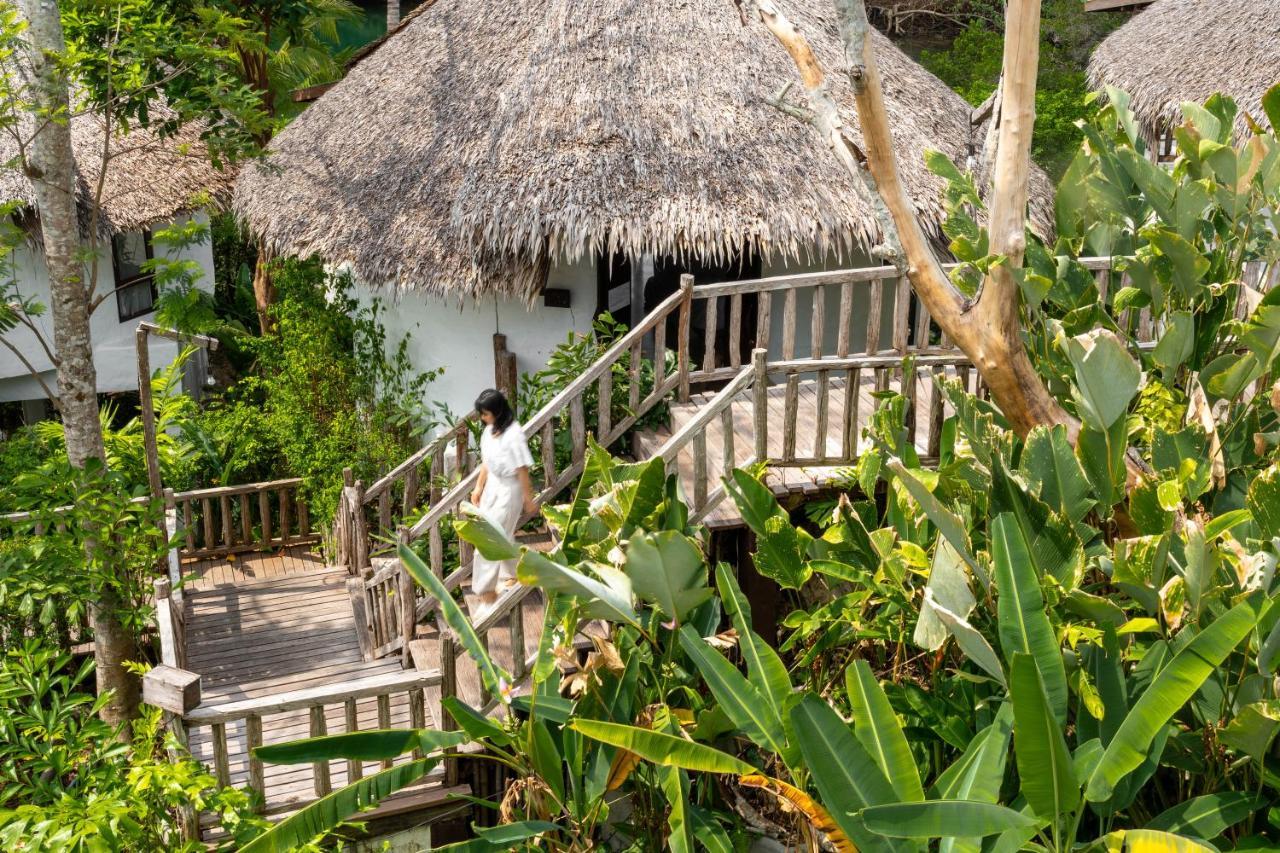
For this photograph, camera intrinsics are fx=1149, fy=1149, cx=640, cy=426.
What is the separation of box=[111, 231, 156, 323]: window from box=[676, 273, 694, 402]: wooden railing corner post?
9147 millimetres

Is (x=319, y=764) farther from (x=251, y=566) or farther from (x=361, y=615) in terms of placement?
(x=251, y=566)

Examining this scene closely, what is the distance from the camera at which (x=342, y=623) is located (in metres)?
8.05

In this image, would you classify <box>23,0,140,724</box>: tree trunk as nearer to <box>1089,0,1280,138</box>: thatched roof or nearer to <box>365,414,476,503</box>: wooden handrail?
<box>365,414,476,503</box>: wooden handrail

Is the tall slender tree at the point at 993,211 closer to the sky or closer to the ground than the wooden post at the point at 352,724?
closer to the sky

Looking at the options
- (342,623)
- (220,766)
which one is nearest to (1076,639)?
(220,766)

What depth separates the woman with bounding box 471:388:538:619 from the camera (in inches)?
248

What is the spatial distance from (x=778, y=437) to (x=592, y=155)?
2.46m

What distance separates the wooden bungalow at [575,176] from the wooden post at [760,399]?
1.95 m

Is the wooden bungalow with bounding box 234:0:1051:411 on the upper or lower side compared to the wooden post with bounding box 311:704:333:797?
upper

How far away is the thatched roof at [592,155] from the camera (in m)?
7.75

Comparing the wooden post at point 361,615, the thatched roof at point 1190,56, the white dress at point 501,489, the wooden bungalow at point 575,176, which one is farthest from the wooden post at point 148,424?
the thatched roof at point 1190,56

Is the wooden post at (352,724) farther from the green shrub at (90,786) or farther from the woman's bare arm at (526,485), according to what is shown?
the woman's bare arm at (526,485)

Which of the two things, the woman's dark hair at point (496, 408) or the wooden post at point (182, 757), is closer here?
the wooden post at point (182, 757)

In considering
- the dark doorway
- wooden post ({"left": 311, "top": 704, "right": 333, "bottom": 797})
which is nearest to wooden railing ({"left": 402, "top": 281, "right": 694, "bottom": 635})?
wooden post ({"left": 311, "top": 704, "right": 333, "bottom": 797})
